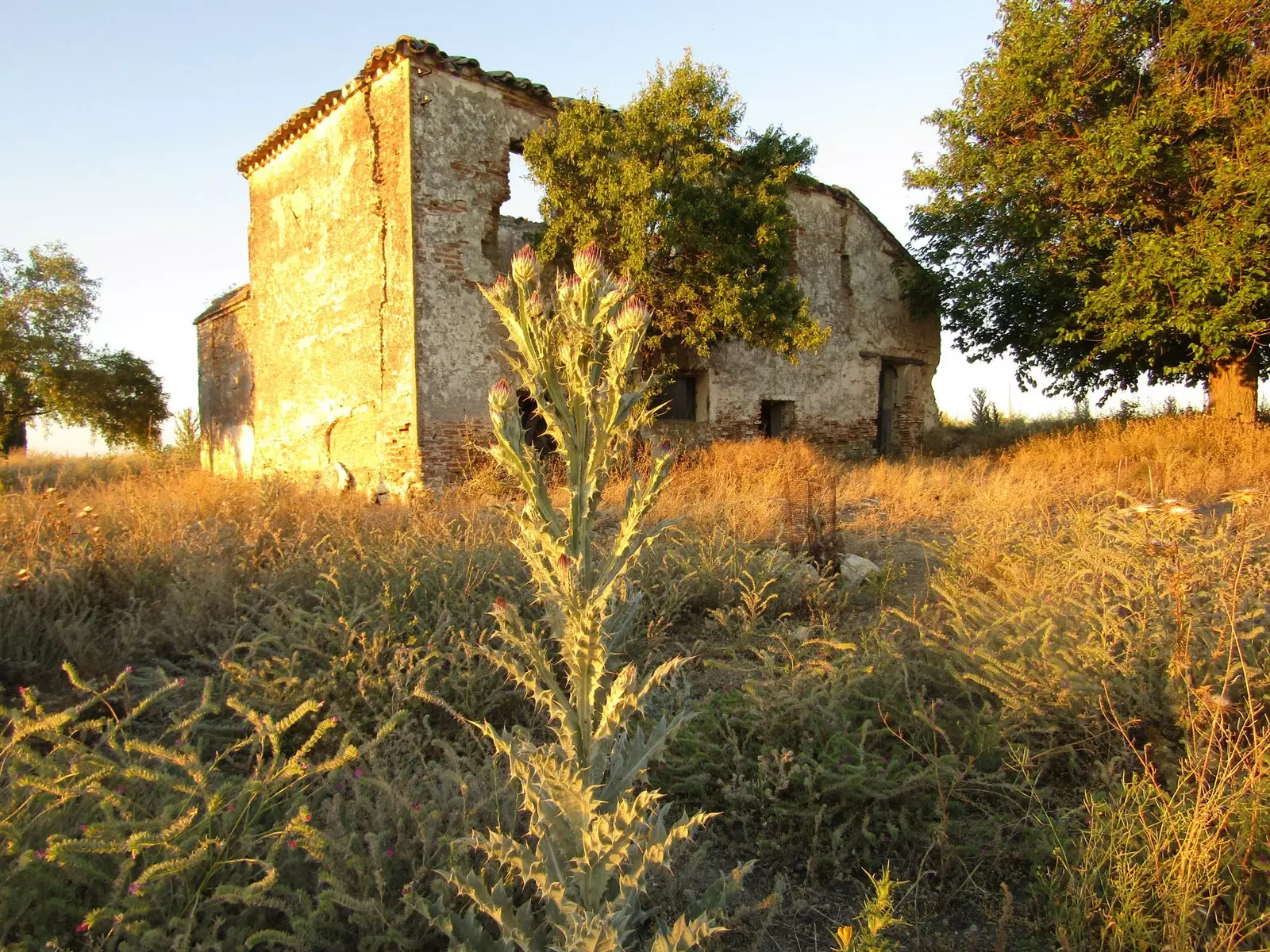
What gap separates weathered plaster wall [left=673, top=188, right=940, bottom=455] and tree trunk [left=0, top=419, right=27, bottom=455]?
1884 cm

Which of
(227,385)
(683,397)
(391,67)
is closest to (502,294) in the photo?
(391,67)

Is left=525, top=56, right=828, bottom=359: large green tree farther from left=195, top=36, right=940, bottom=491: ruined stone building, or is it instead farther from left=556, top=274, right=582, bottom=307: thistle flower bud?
left=556, top=274, right=582, bottom=307: thistle flower bud

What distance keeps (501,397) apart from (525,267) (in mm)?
300

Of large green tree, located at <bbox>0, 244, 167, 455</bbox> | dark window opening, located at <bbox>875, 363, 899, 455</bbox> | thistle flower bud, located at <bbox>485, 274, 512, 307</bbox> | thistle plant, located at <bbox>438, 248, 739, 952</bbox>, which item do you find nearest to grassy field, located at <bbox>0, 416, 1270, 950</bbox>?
thistle plant, located at <bbox>438, 248, 739, 952</bbox>

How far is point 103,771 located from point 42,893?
34cm

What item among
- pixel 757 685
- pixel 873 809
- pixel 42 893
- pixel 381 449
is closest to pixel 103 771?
pixel 42 893

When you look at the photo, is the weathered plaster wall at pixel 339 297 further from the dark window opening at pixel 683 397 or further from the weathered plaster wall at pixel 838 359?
the dark window opening at pixel 683 397

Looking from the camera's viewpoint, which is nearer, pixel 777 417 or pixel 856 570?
pixel 856 570

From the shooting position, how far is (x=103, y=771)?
2.18 m

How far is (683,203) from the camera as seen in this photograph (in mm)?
9023

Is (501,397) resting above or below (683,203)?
below

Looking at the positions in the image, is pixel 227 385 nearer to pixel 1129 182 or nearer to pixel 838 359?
pixel 838 359

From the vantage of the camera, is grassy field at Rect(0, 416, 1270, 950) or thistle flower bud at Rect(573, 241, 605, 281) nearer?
thistle flower bud at Rect(573, 241, 605, 281)

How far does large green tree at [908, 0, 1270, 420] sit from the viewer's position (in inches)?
378
